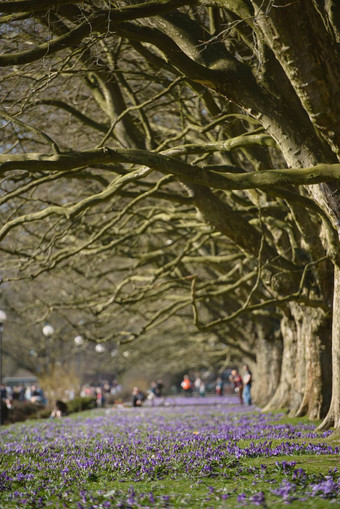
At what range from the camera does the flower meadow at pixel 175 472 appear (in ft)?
18.5

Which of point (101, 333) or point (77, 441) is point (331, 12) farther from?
point (101, 333)

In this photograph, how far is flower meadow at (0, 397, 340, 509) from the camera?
5645 millimetres

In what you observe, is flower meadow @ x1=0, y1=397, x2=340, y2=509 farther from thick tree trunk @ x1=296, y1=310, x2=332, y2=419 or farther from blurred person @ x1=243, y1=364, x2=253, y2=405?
blurred person @ x1=243, y1=364, x2=253, y2=405

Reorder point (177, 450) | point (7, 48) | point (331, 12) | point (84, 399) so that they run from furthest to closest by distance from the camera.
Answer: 1. point (84, 399)
2. point (7, 48)
3. point (177, 450)
4. point (331, 12)

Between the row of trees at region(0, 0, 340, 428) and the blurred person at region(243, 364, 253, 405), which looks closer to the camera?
the row of trees at region(0, 0, 340, 428)

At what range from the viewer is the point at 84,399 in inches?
1251

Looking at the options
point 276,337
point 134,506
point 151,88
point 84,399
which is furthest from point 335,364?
point 84,399

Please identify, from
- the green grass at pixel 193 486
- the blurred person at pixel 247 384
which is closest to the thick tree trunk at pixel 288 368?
the blurred person at pixel 247 384

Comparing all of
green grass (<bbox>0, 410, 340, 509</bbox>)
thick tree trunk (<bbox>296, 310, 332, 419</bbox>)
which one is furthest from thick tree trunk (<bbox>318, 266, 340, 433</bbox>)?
thick tree trunk (<bbox>296, 310, 332, 419</bbox>)

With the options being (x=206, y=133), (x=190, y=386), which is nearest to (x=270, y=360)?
(x=190, y=386)

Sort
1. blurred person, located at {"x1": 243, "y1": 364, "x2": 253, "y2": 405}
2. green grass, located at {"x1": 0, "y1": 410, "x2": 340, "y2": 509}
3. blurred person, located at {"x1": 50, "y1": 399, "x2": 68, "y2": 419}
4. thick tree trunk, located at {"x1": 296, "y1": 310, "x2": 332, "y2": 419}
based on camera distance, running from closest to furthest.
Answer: green grass, located at {"x1": 0, "y1": 410, "x2": 340, "y2": 509} < thick tree trunk, located at {"x1": 296, "y1": 310, "x2": 332, "y2": 419} < blurred person, located at {"x1": 50, "y1": 399, "x2": 68, "y2": 419} < blurred person, located at {"x1": 243, "y1": 364, "x2": 253, "y2": 405}

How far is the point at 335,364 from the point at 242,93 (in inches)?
178

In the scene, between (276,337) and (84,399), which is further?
(84,399)

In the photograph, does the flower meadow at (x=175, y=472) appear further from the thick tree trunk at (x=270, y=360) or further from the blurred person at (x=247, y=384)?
the blurred person at (x=247, y=384)
